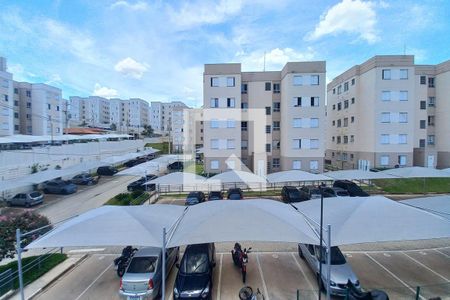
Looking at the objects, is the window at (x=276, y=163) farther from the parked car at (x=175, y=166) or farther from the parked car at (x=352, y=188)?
the parked car at (x=175, y=166)

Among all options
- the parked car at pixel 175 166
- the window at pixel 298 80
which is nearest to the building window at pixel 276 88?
the window at pixel 298 80

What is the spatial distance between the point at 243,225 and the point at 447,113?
40.5 metres

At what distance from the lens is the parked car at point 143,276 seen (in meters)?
7.62

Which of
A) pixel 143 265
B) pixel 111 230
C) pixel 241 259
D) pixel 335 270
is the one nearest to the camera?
pixel 111 230

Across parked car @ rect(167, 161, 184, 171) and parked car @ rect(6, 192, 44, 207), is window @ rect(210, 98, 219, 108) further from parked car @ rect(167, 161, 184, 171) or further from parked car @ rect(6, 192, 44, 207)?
parked car @ rect(6, 192, 44, 207)

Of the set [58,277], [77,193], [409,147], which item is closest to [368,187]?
[409,147]

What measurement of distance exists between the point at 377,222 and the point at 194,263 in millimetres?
6765

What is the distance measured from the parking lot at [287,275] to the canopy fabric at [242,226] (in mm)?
2172

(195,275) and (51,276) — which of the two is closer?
(195,275)

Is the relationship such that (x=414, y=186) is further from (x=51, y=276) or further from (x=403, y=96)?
(x=51, y=276)

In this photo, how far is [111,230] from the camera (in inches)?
313

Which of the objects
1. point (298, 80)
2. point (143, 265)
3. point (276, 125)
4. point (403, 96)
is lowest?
point (143, 265)

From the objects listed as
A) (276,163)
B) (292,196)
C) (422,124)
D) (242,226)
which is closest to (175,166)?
(276,163)

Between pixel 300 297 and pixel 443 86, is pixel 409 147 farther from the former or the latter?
pixel 300 297
